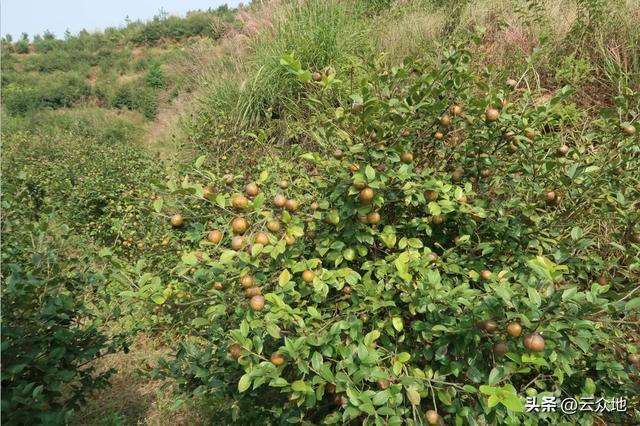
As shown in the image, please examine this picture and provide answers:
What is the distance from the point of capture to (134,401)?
2.58 meters

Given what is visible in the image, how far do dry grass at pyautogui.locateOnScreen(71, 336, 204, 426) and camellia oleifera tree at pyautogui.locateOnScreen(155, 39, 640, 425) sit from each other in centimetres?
79

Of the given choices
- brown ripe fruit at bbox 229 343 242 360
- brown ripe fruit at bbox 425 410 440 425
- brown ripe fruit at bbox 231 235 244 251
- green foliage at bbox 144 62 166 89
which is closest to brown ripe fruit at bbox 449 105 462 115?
brown ripe fruit at bbox 231 235 244 251

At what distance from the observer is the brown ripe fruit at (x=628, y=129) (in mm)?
1521

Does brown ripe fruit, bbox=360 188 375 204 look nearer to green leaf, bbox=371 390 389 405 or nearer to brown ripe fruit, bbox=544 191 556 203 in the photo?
green leaf, bbox=371 390 389 405

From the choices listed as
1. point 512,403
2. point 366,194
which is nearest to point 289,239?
point 366,194

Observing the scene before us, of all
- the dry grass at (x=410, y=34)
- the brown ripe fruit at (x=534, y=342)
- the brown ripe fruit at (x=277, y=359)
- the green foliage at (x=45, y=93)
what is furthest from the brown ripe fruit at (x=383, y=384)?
the green foliage at (x=45, y=93)

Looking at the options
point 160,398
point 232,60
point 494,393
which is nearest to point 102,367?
point 160,398

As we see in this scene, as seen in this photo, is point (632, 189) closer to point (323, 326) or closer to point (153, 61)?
point (323, 326)

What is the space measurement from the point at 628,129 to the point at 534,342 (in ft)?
3.41

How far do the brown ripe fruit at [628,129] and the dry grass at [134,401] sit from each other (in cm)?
234

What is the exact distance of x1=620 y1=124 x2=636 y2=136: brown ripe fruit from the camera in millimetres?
1521

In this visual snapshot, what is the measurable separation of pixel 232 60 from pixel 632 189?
5.29 metres

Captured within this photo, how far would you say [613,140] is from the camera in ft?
5.33

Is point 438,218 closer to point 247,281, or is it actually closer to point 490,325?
point 490,325
